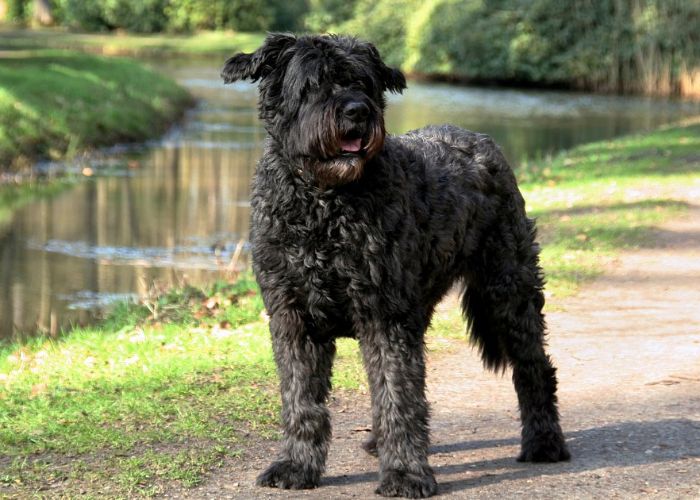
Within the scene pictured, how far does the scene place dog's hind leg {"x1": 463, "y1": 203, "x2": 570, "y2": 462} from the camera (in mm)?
6039

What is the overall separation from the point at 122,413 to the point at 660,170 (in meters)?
13.4

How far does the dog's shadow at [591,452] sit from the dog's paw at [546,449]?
4 cm

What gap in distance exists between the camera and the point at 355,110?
16.3 ft

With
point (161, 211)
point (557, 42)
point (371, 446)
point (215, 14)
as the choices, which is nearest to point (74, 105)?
point (161, 211)

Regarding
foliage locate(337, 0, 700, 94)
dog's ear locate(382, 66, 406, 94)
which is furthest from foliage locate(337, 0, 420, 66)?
dog's ear locate(382, 66, 406, 94)

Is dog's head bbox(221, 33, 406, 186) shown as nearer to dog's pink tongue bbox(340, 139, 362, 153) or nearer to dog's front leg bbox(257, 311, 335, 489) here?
dog's pink tongue bbox(340, 139, 362, 153)

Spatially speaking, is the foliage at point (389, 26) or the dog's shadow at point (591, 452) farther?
the foliage at point (389, 26)

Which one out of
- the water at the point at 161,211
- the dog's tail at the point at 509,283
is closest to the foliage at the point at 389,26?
the water at the point at 161,211

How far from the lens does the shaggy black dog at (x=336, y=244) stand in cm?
509

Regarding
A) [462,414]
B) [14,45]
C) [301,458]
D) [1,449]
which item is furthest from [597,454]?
[14,45]

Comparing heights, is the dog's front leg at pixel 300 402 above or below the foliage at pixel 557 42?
below

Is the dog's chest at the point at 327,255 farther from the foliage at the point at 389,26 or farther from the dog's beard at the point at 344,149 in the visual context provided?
the foliage at the point at 389,26

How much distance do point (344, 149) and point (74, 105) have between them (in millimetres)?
19210

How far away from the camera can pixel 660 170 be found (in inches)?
725
